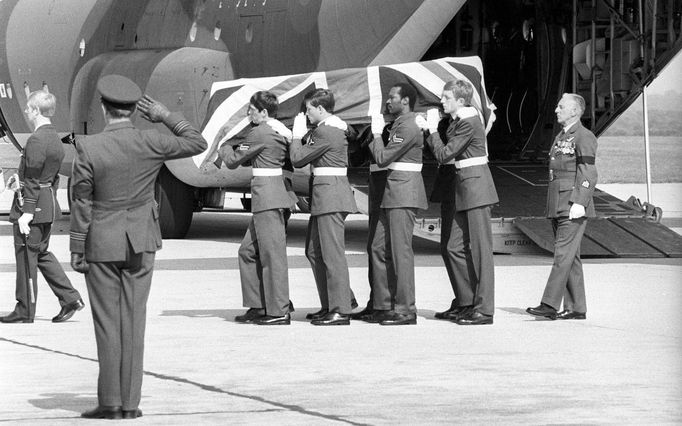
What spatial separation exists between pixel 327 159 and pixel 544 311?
6.51 feet

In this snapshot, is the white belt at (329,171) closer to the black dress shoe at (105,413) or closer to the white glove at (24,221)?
the white glove at (24,221)

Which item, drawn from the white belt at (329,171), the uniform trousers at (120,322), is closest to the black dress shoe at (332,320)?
the white belt at (329,171)

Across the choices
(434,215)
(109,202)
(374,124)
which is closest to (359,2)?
(434,215)

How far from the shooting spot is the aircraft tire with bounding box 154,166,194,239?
19.5 m

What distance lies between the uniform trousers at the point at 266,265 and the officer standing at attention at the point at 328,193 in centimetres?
25

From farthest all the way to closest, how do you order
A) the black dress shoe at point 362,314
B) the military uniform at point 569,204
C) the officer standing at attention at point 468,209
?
1. the black dress shoe at point 362,314
2. the military uniform at point 569,204
3. the officer standing at attention at point 468,209

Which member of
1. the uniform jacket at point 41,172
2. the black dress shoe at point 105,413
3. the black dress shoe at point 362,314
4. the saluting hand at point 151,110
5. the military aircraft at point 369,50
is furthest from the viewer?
the military aircraft at point 369,50

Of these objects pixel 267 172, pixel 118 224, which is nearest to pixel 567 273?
pixel 267 172

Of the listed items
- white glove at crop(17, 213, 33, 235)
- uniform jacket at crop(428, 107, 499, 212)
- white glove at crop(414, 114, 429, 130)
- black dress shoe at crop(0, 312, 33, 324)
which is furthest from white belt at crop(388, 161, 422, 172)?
black dress shoe at crop(0, 312, 33, 324)

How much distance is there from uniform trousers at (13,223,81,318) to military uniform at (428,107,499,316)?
2.87 metres

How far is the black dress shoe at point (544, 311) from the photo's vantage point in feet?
37.3

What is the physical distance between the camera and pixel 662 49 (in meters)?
18.0

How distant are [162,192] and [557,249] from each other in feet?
29.3

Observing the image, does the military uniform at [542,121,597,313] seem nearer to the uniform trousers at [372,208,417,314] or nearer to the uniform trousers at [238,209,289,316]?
the uniform trousers at [372,208,417,314]
